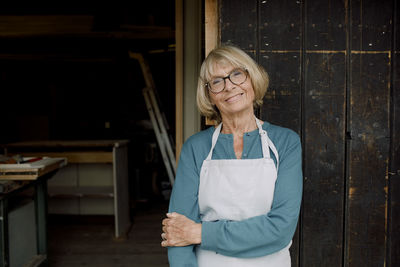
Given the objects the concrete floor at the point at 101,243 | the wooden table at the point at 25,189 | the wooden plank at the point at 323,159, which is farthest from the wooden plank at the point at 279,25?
the concrete floor at the point at 101,243

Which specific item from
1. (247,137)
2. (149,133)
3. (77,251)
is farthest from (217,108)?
(149,133)

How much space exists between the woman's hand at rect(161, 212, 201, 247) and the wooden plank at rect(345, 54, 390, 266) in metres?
0.78

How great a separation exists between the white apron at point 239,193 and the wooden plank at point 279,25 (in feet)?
1.61

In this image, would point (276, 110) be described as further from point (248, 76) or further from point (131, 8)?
point (131, 8)

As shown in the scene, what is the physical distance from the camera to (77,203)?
161 inches

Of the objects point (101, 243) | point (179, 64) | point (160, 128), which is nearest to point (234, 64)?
point (179, 64)

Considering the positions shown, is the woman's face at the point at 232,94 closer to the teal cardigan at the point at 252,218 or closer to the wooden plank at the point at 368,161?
the teal cardigan at the point at 252,218

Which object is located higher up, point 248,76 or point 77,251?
point 248,76

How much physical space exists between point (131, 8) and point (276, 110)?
395cm

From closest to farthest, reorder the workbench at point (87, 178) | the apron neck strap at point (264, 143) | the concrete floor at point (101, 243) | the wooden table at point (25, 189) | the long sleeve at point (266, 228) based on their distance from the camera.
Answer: the long sleeve at point (266, 228)
the apron neck strap at point (264, 143)
the wooden table at point (25, 189)
the concrete floor at point (101, 243)
the workbench at point (87, 178)

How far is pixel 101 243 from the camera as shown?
11.5ft

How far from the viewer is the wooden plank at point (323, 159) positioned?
156cm

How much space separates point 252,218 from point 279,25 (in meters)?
0.88

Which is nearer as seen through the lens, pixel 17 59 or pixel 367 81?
pixel 367 81
